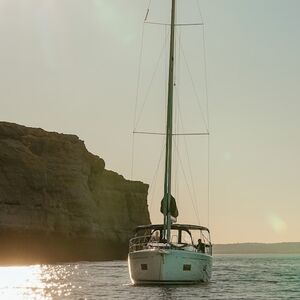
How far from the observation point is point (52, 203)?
127 meters

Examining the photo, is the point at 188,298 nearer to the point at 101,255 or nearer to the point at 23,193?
the point at 23,193

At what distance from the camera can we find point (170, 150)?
44.6 m

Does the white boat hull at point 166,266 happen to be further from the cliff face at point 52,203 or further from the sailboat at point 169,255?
the cliff face at point 52,203

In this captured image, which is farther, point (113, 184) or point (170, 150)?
point (113, 184)

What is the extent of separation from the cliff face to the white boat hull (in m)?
73.9

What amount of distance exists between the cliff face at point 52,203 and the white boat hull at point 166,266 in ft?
243

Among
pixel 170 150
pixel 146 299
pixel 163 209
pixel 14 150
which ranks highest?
pixel 14 150

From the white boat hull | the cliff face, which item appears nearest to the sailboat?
the white boat hull

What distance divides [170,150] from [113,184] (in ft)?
370

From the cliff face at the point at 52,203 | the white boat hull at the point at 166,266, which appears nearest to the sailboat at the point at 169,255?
the white boat hull at the point at 166,266

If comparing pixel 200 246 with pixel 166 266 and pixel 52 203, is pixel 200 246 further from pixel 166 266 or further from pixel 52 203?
pixel 52 203

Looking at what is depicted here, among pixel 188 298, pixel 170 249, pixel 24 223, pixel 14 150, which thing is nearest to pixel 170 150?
pixel 170 249

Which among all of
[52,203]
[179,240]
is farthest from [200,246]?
[52,203]

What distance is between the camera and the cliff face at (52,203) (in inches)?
4678
